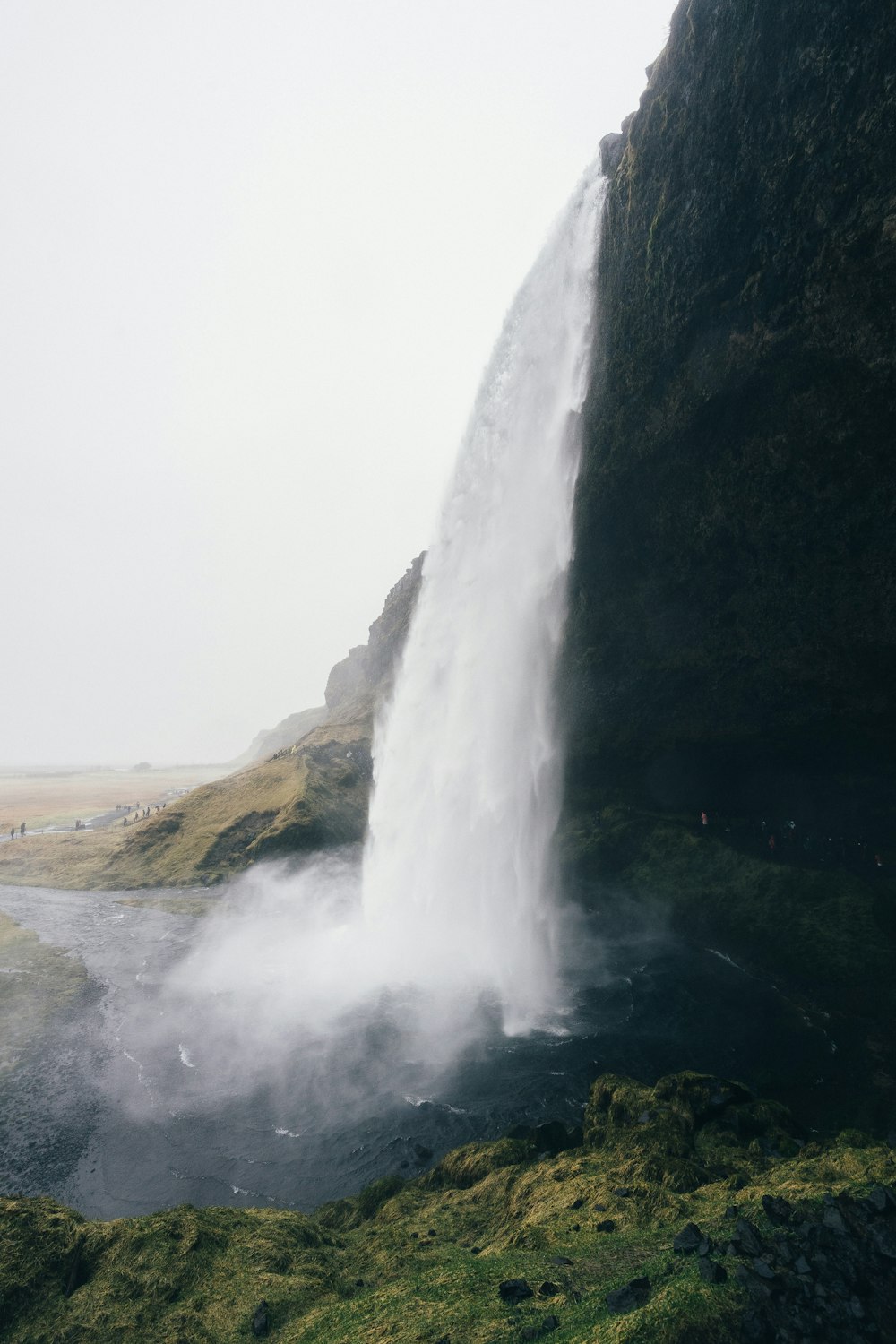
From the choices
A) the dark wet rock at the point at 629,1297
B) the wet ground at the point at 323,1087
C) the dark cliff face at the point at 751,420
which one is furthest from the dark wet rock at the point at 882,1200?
the dark cliff face at the point at 751,420

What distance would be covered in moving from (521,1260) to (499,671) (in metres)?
26.6

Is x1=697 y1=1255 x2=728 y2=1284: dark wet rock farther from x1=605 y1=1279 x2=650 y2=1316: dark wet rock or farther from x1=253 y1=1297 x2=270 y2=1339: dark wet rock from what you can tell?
x1=253 y1=1297 x2=270 y2=1339: dark wet rock

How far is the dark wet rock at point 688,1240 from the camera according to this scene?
25.6 feet

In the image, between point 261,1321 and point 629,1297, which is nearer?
point 629,1297

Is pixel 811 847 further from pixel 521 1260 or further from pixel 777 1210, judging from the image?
pixel 521 1260

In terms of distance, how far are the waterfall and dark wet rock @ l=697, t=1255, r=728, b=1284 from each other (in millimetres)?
21425

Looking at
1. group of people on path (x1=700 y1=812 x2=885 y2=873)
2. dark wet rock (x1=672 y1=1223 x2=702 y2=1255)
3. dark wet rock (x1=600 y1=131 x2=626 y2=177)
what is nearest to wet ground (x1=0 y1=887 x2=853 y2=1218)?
group of people on path (x1=700 y1=812 x2=885 y2=873)

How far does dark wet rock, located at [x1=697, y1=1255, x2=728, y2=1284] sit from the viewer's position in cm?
698

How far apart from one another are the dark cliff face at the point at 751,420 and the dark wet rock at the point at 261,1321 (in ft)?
83.7

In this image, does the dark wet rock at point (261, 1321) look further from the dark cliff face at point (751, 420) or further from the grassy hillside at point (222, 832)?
the grassy hillside at point (222, 832)

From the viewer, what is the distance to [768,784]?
3212 centimetres

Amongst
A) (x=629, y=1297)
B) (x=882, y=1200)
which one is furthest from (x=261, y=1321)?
(x=882, y=1200)

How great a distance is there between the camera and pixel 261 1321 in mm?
8094

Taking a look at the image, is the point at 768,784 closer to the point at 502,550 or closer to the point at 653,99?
the point at 502,550
